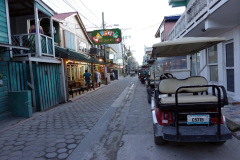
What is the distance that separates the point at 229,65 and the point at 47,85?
831 centimetres

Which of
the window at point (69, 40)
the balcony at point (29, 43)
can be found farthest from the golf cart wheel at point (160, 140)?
the window at point (69, 40)

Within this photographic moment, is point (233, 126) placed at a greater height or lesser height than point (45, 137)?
greater

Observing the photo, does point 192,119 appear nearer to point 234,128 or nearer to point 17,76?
point 234,128

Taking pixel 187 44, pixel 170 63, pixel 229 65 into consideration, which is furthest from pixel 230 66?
pixel 187 44

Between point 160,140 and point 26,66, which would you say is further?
point 26,66

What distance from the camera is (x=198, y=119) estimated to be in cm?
276

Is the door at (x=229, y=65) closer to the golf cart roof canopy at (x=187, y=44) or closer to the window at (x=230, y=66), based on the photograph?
the window at (x=230, y=66)

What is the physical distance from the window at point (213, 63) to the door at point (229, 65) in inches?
32.1

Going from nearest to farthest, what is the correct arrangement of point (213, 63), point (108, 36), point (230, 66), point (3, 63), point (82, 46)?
point (3, 63) < point (230, 66) < point (213, 63) < point (108, 36) < point (82, 46)

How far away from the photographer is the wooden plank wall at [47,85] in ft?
22.2

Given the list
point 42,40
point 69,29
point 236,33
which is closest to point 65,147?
point 42,40

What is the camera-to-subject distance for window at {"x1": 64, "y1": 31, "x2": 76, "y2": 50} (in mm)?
12663

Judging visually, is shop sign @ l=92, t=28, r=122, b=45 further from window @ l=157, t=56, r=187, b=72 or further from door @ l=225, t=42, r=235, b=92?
door @ l=225, t=42, r=235, b=92

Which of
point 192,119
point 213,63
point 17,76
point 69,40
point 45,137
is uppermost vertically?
point 69,40
